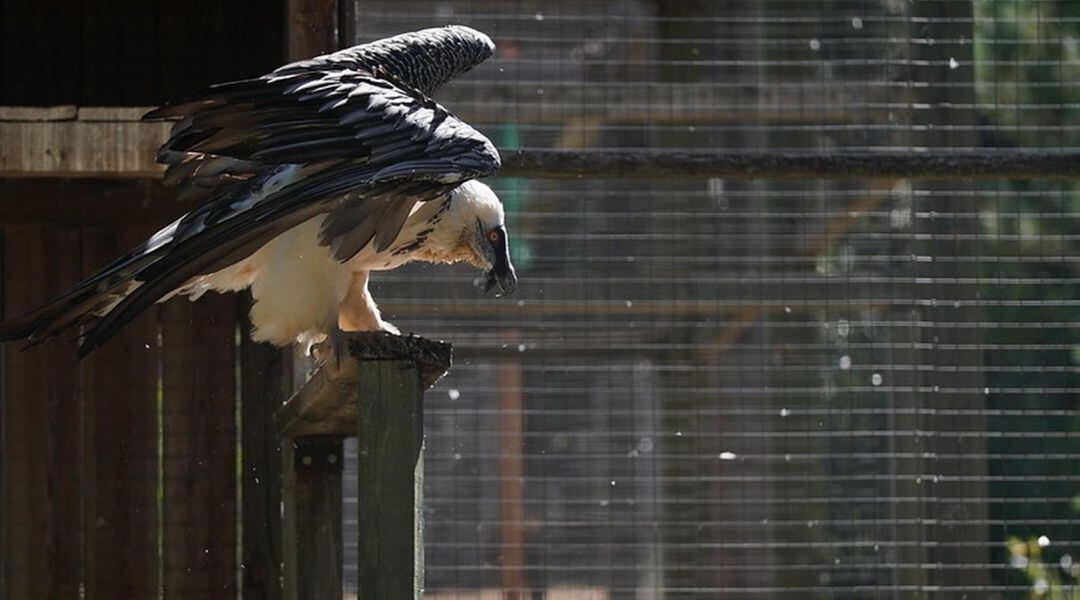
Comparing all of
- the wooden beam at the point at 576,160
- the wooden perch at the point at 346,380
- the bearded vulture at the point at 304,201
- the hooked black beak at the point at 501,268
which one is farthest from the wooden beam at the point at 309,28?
the wooden perch at the point at 346,380

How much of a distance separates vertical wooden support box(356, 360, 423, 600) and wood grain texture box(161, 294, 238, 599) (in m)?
1.02

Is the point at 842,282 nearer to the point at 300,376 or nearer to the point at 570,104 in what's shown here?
the point at 570,104

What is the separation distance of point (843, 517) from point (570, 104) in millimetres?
1384

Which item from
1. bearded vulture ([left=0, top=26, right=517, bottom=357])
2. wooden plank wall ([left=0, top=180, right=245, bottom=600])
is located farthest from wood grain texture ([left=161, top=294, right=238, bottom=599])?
bearded vulture ([left=0, top=26, right=517, bottom=357])

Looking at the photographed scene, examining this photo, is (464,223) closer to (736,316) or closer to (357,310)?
(357,310)

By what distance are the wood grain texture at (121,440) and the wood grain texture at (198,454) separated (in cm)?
3

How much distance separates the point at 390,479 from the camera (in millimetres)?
2154

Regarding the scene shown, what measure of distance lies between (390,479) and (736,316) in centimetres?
255

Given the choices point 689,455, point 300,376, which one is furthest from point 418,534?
point 689,455

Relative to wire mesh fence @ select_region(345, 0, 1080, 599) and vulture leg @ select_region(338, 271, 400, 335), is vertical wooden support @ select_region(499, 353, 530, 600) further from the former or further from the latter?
vulture leg @ select_region(338, 271, 400, 335)

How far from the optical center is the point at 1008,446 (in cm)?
464

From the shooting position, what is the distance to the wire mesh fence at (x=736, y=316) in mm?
4305

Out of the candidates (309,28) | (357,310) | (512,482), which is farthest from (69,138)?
(512,482)

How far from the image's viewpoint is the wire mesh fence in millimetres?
4305
